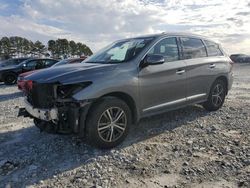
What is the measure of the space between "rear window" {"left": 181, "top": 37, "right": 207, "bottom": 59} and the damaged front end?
2697mm

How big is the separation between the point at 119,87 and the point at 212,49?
3.44m

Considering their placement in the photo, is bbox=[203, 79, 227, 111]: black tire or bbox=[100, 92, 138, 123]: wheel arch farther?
bbox=[203, 79, 227, 111]: black tire

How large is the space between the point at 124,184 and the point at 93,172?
1.86 ft

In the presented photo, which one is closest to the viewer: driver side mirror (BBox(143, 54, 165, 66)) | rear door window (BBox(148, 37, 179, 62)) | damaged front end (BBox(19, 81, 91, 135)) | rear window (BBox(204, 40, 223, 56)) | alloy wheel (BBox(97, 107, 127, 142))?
damaged front end (BBox(19, 81, 91, 135))

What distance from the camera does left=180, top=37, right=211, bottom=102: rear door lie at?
6953mm

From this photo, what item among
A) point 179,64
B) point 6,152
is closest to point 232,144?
point 179,64

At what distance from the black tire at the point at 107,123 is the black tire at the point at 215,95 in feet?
9.40

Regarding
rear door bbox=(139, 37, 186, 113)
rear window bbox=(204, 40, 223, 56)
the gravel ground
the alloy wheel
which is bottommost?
the gravel ground

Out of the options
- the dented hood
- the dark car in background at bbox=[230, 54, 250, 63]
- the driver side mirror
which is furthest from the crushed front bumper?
the dark car in background at bbox=[230, 54, 250, 63]

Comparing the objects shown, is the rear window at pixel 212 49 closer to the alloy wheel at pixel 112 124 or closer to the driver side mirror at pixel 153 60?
the driver side mirror at pixel 153 60

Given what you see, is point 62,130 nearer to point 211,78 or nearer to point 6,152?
point 6,152

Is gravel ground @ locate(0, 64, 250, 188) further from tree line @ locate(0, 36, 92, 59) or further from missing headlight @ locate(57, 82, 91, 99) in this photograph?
tree line @ locate(0, 36, 92, 59)

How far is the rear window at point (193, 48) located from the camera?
6.98 metres

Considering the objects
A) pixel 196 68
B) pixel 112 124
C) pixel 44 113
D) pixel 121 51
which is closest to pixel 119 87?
pixel 112 124
